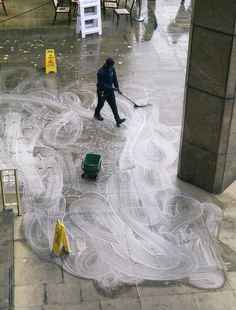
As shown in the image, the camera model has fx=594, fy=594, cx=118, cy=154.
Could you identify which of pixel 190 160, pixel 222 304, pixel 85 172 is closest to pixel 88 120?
pixel 85 172

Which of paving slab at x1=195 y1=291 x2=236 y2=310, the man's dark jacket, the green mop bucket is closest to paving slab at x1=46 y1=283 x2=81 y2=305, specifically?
paving slab at x1=195 y1=291 x2=236 y2=310

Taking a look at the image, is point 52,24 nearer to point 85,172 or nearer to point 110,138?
point 110,138

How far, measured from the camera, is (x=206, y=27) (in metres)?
10.8

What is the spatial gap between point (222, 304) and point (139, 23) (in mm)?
13067

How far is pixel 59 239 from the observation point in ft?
35.0

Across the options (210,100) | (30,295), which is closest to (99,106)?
(210,100)

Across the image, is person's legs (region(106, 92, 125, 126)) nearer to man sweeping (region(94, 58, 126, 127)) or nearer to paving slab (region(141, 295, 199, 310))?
man sweeping (region(94, 58, 126, 127))

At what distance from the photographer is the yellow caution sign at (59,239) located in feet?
34.9

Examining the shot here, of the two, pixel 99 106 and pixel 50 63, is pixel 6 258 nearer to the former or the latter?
pixel 99 106

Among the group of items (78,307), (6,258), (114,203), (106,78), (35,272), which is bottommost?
(78,307)

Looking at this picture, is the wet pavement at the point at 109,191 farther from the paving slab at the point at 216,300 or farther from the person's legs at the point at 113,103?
the person's legs at the point at 113,103

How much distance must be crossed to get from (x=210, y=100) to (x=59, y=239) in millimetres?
3914

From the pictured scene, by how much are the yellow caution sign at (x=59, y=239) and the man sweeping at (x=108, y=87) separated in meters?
4.45

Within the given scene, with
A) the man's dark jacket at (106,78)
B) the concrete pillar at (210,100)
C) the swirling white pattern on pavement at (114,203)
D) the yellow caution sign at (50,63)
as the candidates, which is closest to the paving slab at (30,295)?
the swirling white pattern on pavement at (114,203)
